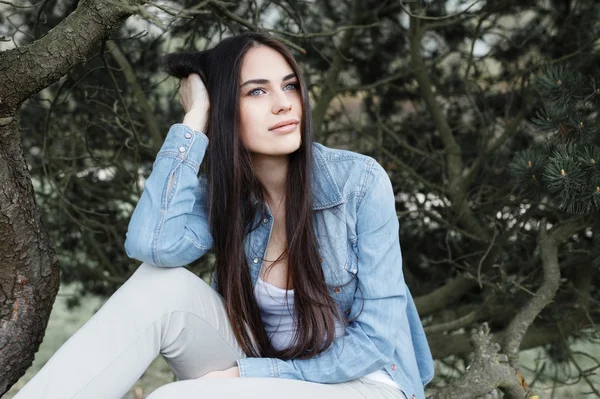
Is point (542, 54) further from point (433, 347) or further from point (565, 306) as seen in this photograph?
point (433, 347)

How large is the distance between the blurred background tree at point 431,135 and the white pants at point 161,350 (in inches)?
34.5

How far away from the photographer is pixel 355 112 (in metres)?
4.00

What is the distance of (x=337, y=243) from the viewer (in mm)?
2021

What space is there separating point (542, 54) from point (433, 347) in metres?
1.30

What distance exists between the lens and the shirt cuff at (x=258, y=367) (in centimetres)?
192

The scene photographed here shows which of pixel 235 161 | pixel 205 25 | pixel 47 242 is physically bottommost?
pixel 47 242

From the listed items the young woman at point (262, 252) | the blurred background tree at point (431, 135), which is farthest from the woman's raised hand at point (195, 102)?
the blurred background tree at point (431, 135)

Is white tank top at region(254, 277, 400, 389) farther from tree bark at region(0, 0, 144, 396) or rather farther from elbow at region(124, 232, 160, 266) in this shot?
tree bark at region(0, 0, 144, 396)

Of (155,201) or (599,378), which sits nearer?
(155,201)

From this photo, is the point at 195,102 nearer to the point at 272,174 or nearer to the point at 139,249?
the point at 272,174

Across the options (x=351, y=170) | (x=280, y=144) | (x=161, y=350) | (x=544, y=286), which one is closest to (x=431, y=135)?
(x=544, y=286)

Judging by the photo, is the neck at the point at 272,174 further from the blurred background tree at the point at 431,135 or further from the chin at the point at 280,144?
the blurred background tree at the point at 431,135

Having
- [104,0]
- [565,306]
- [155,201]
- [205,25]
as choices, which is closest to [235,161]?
[155,201]

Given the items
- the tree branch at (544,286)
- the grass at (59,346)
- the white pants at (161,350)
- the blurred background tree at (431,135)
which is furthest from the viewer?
the grass at (59,346)
